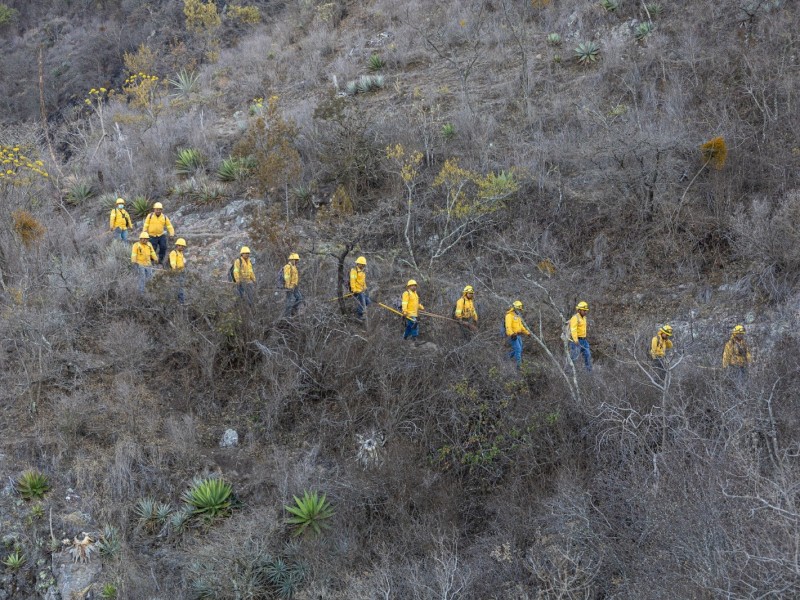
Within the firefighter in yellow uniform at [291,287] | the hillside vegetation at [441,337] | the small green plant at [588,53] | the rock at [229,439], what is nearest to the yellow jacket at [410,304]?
the hillside vegetation at [441,337]

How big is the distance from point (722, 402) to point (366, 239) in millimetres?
8531

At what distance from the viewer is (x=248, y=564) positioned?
384 inches

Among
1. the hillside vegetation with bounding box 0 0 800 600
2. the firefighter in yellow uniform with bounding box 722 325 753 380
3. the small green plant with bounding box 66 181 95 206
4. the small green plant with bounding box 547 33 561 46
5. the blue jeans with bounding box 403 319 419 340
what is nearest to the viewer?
the hillside vegetation with bounding box 0 0 800 600

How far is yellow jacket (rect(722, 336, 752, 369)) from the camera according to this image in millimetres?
10852

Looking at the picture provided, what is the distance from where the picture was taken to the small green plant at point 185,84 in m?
25.4

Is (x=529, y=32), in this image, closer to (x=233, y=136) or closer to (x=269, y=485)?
(x=233, y=136)

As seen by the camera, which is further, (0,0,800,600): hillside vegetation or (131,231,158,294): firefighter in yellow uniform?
(131,231,158,294): firefighter in yellow uniform

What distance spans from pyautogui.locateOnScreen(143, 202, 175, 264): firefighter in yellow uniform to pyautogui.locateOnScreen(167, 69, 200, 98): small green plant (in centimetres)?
1145

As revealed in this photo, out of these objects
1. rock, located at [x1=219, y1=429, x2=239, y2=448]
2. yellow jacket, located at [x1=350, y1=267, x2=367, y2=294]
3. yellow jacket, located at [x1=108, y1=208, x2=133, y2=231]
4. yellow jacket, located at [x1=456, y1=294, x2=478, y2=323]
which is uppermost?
yellow jacket, located at [x1=108, y1=208, x2=133, y2=231]

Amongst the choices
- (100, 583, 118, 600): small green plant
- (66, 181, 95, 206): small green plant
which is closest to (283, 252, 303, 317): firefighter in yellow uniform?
(100, 583, 118, 600): small green plant

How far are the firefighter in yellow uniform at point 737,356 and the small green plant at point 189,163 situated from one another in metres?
12.9

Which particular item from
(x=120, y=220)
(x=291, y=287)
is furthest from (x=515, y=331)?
(x=120, y=220)

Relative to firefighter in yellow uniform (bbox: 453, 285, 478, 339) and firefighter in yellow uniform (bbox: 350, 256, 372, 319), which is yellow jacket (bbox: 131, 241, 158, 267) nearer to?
firefighter in yellow uniform (bbox: 350, 256, 372, 319)

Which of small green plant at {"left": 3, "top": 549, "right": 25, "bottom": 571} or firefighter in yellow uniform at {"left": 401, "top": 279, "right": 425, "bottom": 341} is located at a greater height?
firefighter in yellow uniform at {"left": 401, "top": 279, "right": 425, "bottom": 341}
